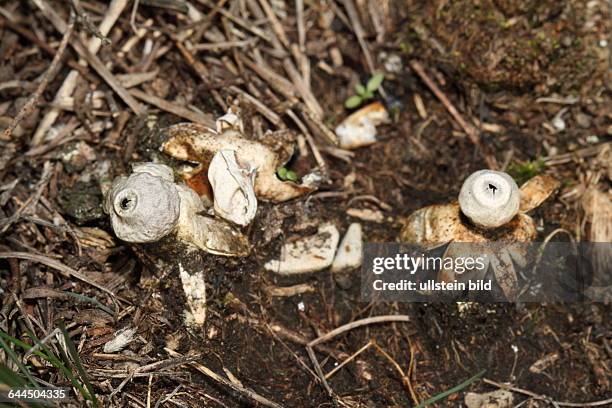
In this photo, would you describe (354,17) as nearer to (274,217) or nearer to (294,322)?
(274,217)

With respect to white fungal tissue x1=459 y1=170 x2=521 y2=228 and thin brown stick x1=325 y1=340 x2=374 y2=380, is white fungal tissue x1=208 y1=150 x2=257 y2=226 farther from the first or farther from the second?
white fungal tissue x1=459 y1=170 x2=521 y2=228

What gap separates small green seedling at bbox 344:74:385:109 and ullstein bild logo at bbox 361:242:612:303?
2.36ft

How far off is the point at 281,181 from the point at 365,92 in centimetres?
75

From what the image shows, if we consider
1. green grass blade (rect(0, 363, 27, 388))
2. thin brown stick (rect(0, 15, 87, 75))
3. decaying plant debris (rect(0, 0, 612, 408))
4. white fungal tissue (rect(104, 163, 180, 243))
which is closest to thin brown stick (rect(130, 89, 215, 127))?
decaying plant debris (rect(0, 0, 612, 408))

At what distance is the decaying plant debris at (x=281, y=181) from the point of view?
245 cm

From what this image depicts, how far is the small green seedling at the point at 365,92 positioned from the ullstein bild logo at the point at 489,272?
2.36 ft

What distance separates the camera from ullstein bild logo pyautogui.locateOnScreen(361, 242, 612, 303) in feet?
8.41

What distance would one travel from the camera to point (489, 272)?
257 centimetres

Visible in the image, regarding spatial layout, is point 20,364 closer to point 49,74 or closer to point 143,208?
point 143,208

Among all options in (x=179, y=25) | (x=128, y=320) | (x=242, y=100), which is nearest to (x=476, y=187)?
(x=242, y=100)

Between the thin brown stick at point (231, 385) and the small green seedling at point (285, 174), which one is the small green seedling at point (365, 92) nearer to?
the small green seedling at point (285, 174)

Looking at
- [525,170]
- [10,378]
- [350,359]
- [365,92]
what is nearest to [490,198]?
[525,170]

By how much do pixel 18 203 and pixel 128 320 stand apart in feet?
2.23

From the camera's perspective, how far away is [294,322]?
2703 mm
